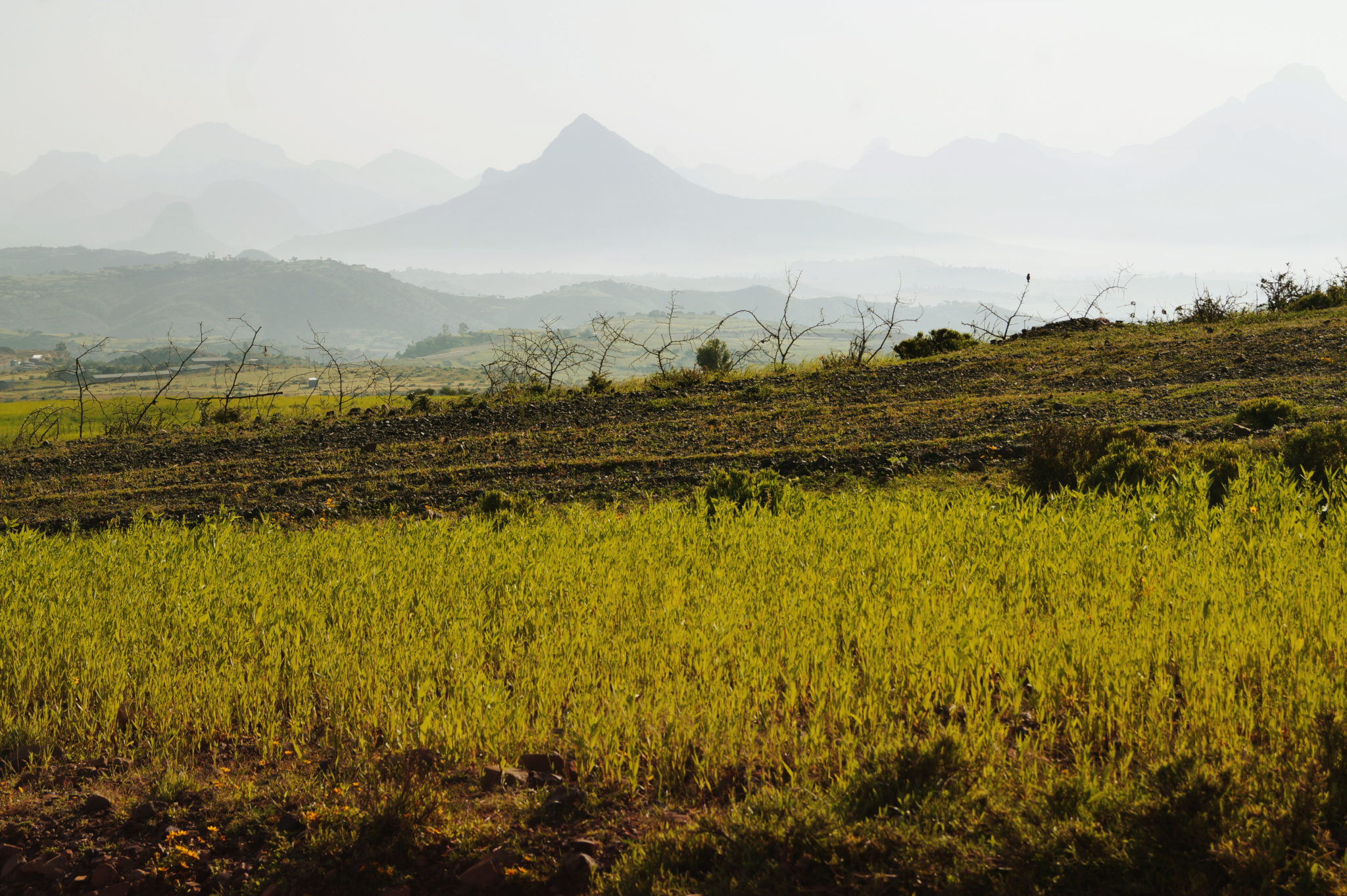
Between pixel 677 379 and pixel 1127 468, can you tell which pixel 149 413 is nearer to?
pixel 677 379

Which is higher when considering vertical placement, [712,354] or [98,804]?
[712,354]

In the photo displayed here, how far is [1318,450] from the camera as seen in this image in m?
8.02

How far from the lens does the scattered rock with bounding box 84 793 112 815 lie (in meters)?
3.56

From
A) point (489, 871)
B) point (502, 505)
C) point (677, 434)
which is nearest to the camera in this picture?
point (489, 871)

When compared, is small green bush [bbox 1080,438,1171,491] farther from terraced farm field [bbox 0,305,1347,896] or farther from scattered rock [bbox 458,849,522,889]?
scattered rock [bbox 458,849,522,889]

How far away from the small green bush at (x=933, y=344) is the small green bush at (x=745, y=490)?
12089 mm

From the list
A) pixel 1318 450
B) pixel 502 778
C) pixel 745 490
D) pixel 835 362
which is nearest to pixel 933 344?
pixel 835 362

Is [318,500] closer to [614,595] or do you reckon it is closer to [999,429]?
[614,595]

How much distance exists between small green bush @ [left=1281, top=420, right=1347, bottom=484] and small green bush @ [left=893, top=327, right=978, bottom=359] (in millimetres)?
11597

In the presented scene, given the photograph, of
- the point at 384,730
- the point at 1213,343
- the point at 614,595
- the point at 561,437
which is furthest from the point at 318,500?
the point at 1213,343

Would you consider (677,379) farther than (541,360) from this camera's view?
No

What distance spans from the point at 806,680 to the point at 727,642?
588 millimetres

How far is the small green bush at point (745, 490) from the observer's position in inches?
335

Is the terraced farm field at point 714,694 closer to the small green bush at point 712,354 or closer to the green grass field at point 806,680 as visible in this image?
the green grass field at point 806,680
